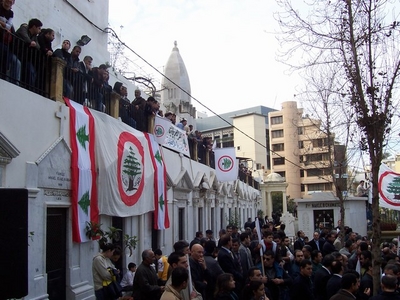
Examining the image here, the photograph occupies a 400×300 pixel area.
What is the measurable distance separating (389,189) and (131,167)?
271 inches

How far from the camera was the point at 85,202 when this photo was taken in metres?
8.98

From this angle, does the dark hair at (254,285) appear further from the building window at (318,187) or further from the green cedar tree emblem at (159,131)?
the building window at (318,187)

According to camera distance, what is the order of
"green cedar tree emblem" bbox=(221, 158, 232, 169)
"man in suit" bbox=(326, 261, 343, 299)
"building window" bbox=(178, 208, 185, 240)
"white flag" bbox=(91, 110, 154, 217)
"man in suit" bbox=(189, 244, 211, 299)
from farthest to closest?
"green cedar tree emblem" bbox=(221, 158, 232, 169) < "building window" bbox=(178, 208, 185, 240) < "white flag" bbox=(91, 110, 154, 217) < "man in suit" bbox=(189, 244, 211, 299) < "man in suit" bbox=(326, 261, 343, 299)

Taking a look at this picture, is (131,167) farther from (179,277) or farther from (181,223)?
(179,277)

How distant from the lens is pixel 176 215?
50.0 feet

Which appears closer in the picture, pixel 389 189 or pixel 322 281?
pixel 322 281

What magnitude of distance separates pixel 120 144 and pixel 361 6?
5988 mm

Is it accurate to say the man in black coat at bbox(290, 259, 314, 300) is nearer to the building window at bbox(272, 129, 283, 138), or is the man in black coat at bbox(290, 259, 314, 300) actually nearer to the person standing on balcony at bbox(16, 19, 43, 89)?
the person standing on balcony at bbox(16, 19, 43, 89)

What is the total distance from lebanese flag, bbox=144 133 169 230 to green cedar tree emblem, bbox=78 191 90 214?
11.0 feet

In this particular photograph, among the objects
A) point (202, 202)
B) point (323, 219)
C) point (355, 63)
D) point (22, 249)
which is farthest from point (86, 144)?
point (323, 219)

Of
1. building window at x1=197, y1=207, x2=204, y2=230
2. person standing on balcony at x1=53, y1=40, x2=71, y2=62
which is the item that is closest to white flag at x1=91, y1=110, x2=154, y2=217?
person standing on balcony at x1=53, y1=40, x2=71, y2=62

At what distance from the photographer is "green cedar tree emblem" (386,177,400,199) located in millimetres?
11633

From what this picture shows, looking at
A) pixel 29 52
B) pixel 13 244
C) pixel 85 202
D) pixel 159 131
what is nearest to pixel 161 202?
pixel 159 131

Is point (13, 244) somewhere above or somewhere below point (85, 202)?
below
